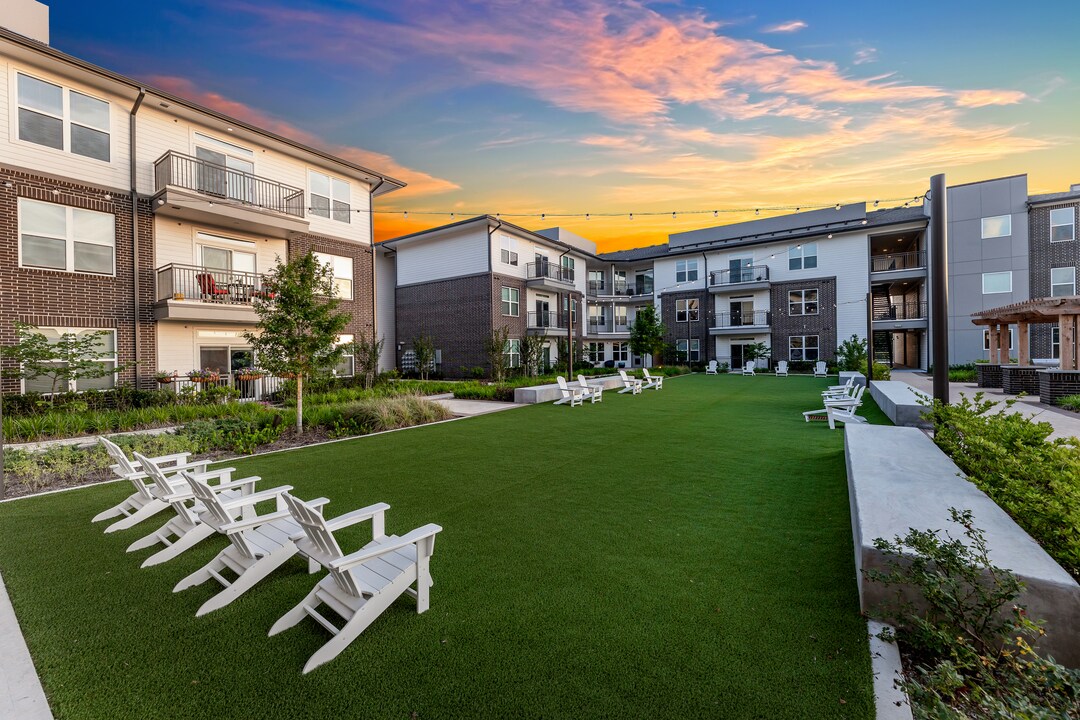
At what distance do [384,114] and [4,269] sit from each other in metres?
10.6

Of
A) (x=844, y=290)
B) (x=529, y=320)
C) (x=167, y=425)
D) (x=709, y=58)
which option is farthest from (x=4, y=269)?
(x=844, y=290)

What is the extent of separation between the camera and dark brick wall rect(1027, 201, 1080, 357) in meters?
25.2

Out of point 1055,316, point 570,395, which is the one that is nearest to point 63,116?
point 570,395

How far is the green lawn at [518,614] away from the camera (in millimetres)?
2508

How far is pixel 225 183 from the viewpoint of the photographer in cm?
1541

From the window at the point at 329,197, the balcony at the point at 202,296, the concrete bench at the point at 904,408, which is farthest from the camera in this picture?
the window at the point at 329,197

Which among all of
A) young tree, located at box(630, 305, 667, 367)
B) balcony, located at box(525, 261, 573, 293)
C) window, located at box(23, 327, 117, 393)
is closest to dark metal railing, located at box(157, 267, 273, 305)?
window, located at box(23, 327, 117, 393)

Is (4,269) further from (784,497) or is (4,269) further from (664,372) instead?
(664,372)

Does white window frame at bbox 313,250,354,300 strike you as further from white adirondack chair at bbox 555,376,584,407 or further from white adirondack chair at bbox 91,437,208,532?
white adirondack chair at bbox 91,437,208,532

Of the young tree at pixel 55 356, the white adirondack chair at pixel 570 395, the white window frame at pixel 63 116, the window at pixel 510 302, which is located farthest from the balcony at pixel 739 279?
the young tree at pixel 55 356

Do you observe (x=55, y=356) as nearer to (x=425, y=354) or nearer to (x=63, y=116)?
(x=63, y=116)

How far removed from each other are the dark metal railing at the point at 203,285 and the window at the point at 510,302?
13.7m

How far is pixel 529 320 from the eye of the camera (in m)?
29.4

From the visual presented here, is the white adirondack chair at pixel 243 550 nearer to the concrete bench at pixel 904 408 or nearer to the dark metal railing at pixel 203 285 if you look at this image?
the concrete bench at pixel 904 408
